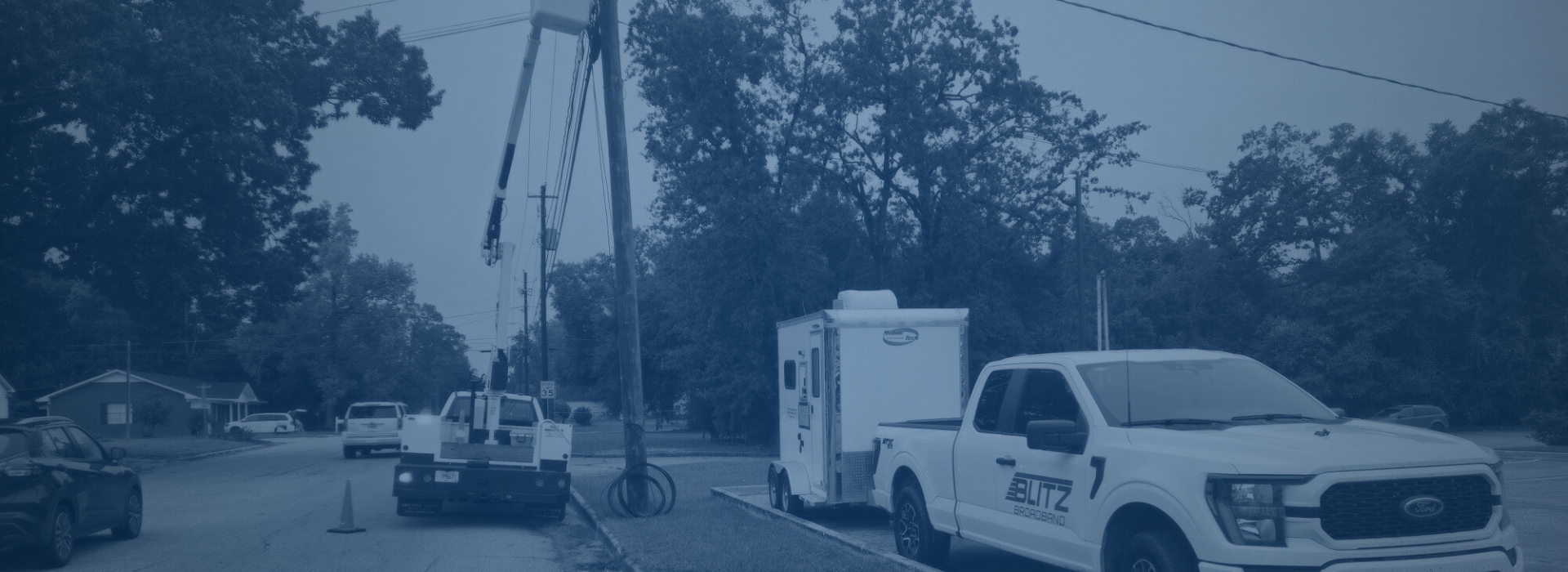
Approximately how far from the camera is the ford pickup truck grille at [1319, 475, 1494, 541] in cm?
623

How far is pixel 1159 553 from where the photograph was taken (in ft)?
22.1

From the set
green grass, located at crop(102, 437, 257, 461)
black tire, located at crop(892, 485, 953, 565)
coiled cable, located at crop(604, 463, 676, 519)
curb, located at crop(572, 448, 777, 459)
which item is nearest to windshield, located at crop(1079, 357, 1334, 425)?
black tire, located at crop(892, 485, 953, 565)

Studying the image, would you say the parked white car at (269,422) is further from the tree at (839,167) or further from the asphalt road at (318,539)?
the asphalt road at (318,539)

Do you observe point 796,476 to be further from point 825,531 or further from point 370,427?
point 370,427

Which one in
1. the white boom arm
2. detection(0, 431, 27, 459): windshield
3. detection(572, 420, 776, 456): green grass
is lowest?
detection(572, 420, 776, 456): green grass

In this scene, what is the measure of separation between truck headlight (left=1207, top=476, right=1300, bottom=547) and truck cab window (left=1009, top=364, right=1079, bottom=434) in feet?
5.58

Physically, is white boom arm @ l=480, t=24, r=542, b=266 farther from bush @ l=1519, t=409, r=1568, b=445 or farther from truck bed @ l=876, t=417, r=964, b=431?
bush @ l=1519, t=409, r=1568, b=445

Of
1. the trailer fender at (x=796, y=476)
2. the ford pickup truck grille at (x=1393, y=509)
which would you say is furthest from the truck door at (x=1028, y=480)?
the trailer fender at (x=796, y=476)

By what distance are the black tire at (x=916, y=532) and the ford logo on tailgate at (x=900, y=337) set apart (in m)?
3.40

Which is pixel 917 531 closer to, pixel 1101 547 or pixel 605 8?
pixel 1101 547

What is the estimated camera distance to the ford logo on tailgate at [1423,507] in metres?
6.28

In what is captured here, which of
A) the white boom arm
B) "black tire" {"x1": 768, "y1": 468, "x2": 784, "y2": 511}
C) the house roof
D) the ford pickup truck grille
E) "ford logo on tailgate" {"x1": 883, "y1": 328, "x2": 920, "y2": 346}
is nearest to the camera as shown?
the ford pickup truck grille

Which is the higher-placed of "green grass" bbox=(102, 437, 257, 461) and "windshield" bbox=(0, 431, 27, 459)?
"windshield" bbox=(0, 431, 27, 459)

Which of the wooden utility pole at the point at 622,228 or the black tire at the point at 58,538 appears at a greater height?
the wooden utility pole at the point at 622,228
